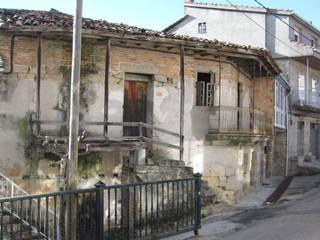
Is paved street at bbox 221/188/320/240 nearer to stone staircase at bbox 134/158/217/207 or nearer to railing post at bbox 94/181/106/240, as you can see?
stone staircase at bbox 134/158/217/207

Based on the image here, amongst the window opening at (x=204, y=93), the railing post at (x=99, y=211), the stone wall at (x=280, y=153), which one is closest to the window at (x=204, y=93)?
the window opening at (x=204, y=93)

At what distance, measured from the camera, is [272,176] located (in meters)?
19.0

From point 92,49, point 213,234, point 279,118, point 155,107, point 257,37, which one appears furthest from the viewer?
point 257,37

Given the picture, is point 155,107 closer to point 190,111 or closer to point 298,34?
point 190,111

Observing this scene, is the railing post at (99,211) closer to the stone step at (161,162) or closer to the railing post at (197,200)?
the railing post at (197,200)

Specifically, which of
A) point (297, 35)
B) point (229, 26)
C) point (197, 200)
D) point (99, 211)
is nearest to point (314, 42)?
point (297, 35)

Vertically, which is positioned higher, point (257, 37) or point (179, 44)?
point (257, 37)

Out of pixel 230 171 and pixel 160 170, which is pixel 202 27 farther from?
pixel 160 170

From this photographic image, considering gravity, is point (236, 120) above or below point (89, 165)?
above

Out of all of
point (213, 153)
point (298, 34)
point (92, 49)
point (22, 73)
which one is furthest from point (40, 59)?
point (298, 34)

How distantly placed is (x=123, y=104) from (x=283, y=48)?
40.8 feet

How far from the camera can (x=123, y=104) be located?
10977 mm

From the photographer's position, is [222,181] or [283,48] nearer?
[222,181]

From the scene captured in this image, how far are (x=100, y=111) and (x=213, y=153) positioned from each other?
4.11m
